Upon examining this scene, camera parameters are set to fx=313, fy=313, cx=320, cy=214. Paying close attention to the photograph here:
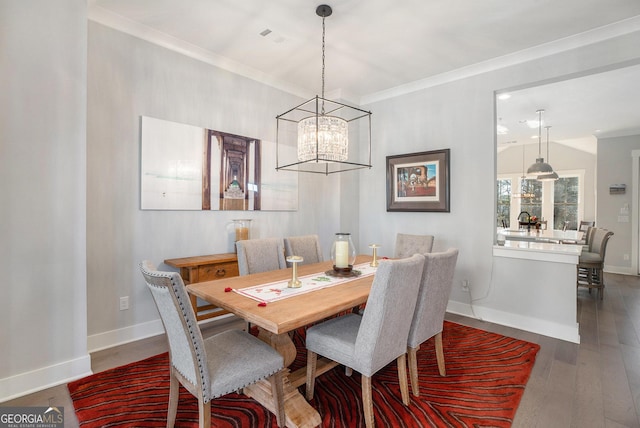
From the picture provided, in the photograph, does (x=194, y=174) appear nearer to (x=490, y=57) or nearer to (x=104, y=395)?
(x=104, y=395)

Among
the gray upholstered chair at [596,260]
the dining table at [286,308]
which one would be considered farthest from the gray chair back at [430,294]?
the gray upholstered chair at [596,260]

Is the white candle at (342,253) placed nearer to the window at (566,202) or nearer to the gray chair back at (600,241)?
the gray chair back at (600,241)

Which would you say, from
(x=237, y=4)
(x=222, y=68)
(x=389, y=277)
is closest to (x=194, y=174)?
(x=222, y=68)

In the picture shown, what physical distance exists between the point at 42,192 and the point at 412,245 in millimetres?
3138

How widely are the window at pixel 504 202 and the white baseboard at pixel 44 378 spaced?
8.85 meters

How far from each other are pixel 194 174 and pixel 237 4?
61.4 inches

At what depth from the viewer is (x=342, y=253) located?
7.72ft

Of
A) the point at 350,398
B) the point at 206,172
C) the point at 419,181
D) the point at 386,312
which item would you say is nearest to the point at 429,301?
the point at 386,312

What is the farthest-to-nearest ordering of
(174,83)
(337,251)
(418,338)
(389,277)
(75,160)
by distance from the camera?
(174,83), (337,251), (75,160), (418,338), (389,277)

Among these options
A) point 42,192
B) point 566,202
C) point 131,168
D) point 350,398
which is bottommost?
point 350,398

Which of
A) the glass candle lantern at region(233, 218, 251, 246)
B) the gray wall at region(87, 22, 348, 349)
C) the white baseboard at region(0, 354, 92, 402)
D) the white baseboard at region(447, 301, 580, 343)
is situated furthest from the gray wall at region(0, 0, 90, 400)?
the white baseboard at region(447, 301, 580, 343)

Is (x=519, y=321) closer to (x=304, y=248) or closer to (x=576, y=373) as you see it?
(x=576, y=373)

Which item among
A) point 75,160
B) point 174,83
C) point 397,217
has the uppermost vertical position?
point 174,83

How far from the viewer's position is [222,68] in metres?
3.39
